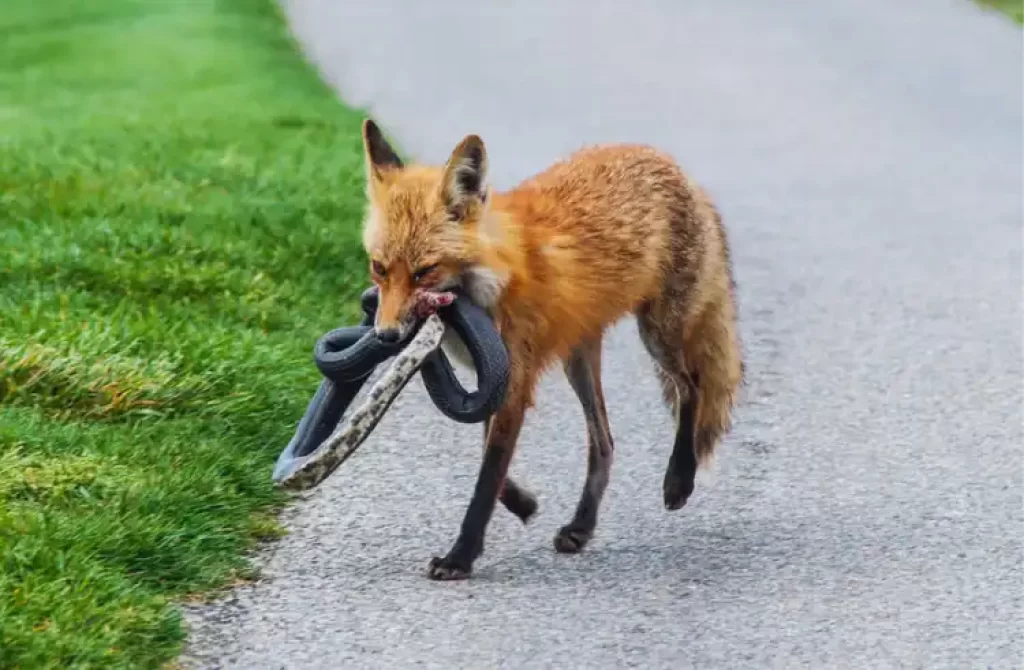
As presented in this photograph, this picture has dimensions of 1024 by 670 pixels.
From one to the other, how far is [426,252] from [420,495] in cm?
132

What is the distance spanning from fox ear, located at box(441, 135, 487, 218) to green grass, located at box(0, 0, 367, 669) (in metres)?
1.34

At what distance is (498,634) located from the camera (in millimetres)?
5121

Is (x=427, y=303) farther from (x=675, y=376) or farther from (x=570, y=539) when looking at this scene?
(x=675, y=376)

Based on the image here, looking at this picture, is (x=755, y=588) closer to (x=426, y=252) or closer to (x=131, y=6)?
(x=426, y=252)

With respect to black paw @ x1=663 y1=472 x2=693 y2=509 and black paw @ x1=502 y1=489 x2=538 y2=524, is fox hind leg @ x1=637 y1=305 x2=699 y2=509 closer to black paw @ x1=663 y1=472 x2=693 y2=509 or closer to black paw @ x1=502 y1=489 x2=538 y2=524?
black paw @ x1=663 y1=472 x2=693 y2=509

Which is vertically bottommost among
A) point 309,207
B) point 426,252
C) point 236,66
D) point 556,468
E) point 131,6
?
point 131,6

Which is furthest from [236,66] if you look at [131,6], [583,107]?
[131,6]

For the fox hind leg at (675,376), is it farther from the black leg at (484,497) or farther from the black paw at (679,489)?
the black leg at (484,497)

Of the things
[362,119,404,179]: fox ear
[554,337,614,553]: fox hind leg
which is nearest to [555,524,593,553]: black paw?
[554,337,614,553]: fox hind leg

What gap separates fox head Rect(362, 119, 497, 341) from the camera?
5.41m

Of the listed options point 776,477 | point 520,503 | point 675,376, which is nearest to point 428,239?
point 520,503

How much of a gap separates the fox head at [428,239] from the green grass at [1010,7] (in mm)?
15770

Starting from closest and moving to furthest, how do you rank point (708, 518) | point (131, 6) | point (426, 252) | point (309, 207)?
point (426, 252) < point (708, 518) < point (309, 207) < point (131, 6)

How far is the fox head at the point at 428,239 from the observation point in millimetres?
5406
